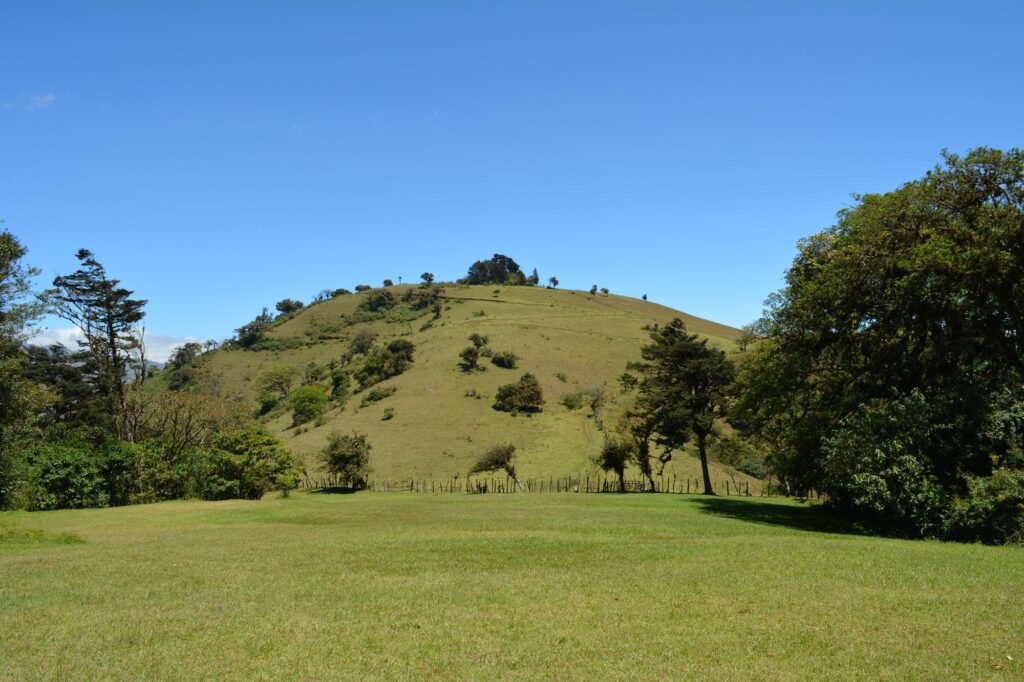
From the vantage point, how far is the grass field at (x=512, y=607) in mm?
8742

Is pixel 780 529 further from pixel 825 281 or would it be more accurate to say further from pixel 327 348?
pixel 327 348

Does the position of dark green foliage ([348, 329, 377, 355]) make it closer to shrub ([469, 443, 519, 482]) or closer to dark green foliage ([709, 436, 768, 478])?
shrub ([469, 443, 519, 482])

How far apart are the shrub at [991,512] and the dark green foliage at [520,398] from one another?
62.6 m

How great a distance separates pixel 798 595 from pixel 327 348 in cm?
13532

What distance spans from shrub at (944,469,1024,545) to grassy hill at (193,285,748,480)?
3985 centimetres

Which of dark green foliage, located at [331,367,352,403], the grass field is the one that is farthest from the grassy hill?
the grass field

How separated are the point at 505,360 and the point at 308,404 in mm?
30042

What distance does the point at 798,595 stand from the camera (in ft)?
39.8

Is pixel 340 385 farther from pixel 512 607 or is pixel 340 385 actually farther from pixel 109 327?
pixel 512 607

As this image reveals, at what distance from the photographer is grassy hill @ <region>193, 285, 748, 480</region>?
227 feet

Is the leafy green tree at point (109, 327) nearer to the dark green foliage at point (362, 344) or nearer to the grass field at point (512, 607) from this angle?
the grass field at point (512, 607)

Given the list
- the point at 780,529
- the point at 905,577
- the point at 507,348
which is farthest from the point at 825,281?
the point at 507,348

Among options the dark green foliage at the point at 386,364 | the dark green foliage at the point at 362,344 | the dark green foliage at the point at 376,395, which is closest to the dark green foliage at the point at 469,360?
the dark green foliage at the point at 386,364

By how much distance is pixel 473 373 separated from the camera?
308ft
